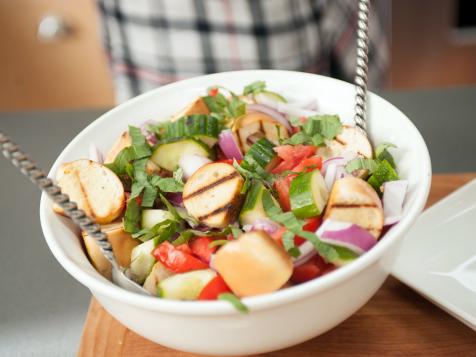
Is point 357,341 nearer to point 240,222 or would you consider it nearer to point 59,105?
point 240,222

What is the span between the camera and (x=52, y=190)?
2.20 ft

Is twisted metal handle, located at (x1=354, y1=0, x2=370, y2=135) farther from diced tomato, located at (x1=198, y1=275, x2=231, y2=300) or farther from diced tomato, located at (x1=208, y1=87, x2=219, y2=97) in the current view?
diced tomato, located at (x1=198, y1=275, x2=231, y2=300)

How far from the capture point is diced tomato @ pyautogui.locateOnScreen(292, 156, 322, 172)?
0.85m

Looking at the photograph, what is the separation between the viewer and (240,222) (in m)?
0.81

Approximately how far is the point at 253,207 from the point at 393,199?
184 millimetres

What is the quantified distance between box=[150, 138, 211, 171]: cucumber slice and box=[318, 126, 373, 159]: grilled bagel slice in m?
0.18

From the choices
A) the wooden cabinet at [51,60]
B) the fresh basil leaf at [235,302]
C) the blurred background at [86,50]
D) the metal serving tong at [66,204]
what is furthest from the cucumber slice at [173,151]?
the wooden cabinet at [51,60]

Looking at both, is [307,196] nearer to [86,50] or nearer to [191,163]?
[191,163]

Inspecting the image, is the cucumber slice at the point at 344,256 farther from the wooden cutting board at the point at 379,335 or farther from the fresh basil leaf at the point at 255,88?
the fresh basil leaf at the point at 255,88

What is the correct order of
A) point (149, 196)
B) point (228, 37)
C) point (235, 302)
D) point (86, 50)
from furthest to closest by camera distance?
point (86, 50)
point (228, 37)
point (149, 196)
point (235, 302)

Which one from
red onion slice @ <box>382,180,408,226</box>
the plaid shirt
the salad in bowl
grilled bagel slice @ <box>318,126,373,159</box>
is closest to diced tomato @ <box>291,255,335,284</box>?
the salad in bowl

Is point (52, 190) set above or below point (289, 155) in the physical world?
above

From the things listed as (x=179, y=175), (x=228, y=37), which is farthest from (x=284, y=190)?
(x=228, y=37)

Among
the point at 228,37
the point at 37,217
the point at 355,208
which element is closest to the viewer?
the point at 355,208
